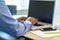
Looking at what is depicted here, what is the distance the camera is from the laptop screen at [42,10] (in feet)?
6.78

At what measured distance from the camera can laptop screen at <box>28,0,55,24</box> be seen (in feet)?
6.78

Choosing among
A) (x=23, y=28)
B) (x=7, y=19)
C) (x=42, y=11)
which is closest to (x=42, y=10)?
A: (x=42, y=11)

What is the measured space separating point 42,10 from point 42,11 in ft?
0.05

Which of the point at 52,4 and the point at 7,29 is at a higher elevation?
the point at 52,4

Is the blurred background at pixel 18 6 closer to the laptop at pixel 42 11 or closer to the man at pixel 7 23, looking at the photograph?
the laptop at pixel 42 11

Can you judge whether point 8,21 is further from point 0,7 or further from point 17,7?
point 17,7

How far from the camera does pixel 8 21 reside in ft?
4.85

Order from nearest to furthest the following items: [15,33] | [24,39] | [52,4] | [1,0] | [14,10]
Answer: [1,0]
[15,33]
[24,39]
[52,4]
[14,10]

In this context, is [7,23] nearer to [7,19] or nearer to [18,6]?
[7,19]

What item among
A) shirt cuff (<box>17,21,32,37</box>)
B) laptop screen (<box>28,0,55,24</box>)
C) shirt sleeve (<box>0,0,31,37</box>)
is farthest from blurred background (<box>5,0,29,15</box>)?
shirt sleeve (<box>0,0,31,37</box>)

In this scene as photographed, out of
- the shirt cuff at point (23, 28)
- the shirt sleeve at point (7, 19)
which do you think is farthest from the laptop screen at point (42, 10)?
the shirt sleeve at point (7, 19)

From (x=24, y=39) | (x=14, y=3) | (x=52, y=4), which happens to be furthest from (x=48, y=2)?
(x=14, y=3)

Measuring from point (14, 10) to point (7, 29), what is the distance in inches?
54.4

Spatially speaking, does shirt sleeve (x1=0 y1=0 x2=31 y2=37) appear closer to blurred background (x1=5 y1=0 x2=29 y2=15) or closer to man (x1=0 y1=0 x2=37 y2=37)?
man (x1=0 y1=0 x2=37 y2=37)
